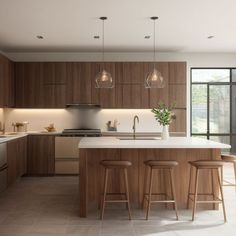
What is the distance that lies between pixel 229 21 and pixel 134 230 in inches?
147

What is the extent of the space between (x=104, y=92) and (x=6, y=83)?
2.14 metres

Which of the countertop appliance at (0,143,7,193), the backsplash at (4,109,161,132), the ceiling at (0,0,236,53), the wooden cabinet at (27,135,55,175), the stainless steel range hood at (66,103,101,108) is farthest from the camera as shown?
the backsplash at (4,109,161,132)

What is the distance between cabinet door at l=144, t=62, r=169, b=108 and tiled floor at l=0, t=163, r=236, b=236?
2.79 m

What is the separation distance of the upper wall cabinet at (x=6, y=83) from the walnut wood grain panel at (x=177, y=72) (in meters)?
3.59

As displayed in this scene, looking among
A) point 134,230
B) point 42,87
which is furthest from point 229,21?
point 42,87

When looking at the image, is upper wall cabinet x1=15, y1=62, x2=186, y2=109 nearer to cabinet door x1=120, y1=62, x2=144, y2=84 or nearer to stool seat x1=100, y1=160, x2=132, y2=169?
cabinet door x1=120, y1=62, x2=144, y2=84

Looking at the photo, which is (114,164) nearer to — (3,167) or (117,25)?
(3,167)

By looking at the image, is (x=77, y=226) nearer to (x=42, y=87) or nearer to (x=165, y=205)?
(x=165, y=205)

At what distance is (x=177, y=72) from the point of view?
7.42m

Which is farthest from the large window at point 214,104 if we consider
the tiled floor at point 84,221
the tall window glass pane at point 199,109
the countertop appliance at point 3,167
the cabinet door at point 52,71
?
the countertop appliance at point 3,167

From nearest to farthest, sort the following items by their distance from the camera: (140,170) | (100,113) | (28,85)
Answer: (140,170) → (28,85) → (100,113)

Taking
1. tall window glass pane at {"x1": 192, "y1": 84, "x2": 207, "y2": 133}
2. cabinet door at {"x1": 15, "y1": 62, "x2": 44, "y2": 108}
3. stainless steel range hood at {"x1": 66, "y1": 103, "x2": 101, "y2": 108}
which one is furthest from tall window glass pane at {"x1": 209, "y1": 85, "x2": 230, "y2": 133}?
cabinet door at {"x1": 15, "y1": 62, "x2": 44, "y2": 108}

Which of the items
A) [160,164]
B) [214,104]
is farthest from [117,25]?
[214,104]

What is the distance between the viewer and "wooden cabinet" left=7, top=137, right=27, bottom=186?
5.83 meters
